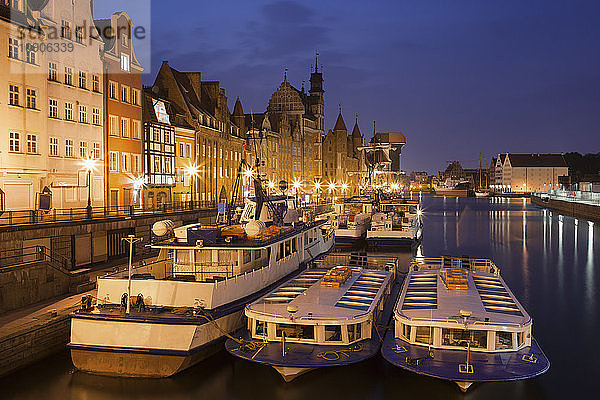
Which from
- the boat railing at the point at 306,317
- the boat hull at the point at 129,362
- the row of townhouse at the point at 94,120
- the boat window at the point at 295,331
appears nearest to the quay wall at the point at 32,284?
the boat hull at the point at 129,362

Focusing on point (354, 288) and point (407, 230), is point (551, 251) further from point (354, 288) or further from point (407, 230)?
point (354, 288)

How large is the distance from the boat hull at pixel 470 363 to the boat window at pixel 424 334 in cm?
41

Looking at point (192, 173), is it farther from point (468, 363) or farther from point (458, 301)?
point (468, 363)

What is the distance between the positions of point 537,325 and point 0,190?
36.8 m

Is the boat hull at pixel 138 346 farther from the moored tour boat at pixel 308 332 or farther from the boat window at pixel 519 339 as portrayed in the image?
the boat window at pixel 519 339

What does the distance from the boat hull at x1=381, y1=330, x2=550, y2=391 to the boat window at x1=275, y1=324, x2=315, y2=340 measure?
121 inches

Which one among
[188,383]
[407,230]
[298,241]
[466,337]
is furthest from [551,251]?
[188,383]

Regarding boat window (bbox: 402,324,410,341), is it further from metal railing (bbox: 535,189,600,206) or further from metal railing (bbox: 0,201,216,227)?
metal railing (bbox: 535,189,600,206)

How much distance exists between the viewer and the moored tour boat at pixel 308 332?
21.1m

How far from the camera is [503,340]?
2178 cm

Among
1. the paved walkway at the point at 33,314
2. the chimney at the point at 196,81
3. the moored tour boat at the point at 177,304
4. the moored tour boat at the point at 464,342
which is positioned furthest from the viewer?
the chimney at the point at 196,81

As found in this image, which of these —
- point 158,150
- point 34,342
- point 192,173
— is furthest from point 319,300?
point 192,173

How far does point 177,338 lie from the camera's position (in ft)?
72.2

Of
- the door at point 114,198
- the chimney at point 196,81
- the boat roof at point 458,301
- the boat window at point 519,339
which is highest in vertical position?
the chimney at point 196,81
